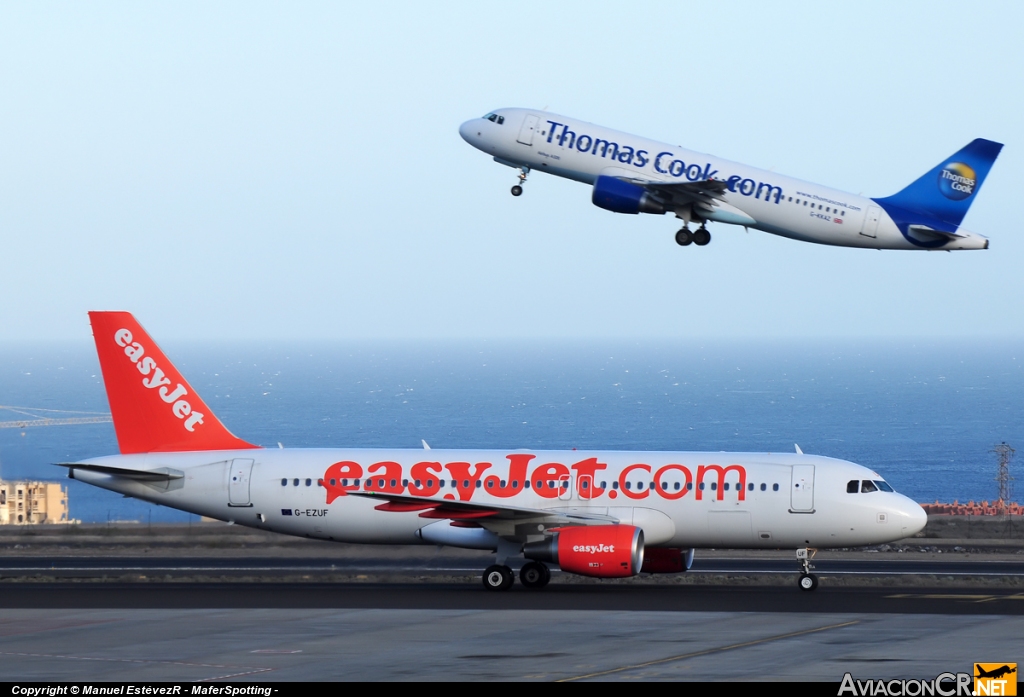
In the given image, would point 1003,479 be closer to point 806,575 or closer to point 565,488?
point 806,575

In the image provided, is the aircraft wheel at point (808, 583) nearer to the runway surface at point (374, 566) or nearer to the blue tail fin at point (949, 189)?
the runway surface at point (374, 566)

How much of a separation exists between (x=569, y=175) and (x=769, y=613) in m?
15.2

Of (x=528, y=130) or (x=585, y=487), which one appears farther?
(x=528, y=130)

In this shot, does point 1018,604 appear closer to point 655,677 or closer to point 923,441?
point 655,677

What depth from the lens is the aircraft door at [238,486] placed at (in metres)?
39.8

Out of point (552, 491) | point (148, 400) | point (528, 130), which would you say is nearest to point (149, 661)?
point (552, 491)

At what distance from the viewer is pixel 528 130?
41.6 m

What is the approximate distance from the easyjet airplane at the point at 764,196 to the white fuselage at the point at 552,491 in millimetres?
6560

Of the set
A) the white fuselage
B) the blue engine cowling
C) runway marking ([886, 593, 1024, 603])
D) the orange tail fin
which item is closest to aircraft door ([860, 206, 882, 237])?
the blue engine cowling

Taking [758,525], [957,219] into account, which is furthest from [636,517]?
[957,219]

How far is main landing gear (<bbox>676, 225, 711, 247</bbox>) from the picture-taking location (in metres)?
36.8

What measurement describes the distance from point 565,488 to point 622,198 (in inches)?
326

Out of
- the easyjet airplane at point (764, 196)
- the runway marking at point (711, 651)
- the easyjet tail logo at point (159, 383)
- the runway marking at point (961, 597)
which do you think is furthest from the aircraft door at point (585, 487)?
the easyjet tail logo at point (159, 383)

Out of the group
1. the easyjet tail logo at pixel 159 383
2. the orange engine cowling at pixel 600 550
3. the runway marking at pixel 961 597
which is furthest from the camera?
the easyjet tail logo at pixel 159 383
